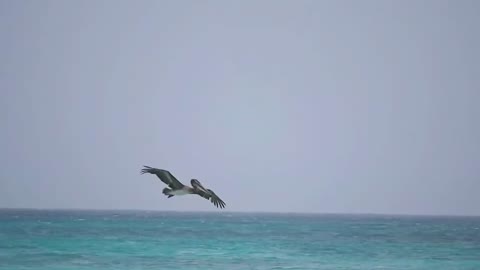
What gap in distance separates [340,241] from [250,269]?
28256 mm

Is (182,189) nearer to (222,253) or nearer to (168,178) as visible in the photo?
(168,178)

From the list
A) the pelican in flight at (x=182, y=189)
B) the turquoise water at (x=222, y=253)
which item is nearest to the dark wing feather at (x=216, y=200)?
the pelican in flight at (x=182, y=189)

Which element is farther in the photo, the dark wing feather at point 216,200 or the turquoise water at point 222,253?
the turquoise water at point 222,253

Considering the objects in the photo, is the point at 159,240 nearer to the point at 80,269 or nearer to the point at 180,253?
the point at 180,253

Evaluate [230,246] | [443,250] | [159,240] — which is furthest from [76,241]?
[443,250]

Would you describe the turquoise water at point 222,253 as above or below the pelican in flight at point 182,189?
below

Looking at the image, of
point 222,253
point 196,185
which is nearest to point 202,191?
point 196,185

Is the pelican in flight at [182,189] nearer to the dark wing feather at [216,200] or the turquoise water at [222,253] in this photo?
the dark wing feather at [216,200]

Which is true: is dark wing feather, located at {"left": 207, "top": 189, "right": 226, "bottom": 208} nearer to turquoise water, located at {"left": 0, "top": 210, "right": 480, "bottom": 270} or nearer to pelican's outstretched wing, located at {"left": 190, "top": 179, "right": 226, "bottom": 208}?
pelican's outstretched wing, located at {"left": 190, "top": 179, "right": 226, "bottom": 208}

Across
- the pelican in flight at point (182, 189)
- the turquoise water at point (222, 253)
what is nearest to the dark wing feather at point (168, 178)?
the pelican in flight at point (182, 189)

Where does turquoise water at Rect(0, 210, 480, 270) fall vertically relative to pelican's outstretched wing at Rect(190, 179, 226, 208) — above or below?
below

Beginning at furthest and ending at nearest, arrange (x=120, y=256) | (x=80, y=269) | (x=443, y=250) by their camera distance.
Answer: (x=443, y=250) < (x=120, y=256) < (x=80, y=269)

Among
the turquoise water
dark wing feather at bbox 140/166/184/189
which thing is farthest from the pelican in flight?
the turquoise water

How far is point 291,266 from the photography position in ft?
141
